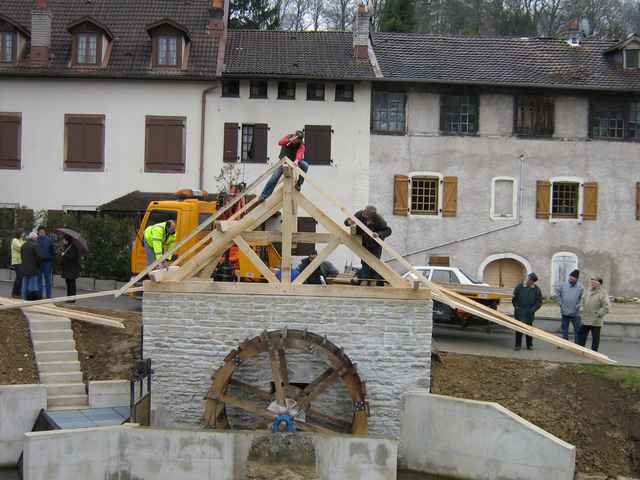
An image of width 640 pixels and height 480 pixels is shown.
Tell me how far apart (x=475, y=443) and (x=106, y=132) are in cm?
1964

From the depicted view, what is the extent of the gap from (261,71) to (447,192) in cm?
752

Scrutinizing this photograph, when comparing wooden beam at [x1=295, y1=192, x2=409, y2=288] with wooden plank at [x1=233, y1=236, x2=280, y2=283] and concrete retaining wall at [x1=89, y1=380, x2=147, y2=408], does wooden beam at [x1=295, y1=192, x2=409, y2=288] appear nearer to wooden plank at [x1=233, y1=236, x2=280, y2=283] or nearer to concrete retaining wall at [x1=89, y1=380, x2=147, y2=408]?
wooden plank at [x1=233, y1=236, x2=280, y2=283]

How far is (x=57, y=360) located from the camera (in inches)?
597

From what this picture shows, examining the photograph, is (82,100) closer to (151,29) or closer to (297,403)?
(151,29)

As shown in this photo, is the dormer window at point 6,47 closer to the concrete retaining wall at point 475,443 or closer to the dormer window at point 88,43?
the dormer window at point 88,43

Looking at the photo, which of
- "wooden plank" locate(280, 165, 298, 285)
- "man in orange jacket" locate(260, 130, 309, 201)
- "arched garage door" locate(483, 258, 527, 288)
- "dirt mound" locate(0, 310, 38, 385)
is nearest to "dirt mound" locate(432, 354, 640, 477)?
"wooden plank" locate(280, 165, 298, 285)

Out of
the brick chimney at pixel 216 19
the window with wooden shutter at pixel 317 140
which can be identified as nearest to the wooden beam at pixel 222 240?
the window with wooden shutter at pixel 317 140

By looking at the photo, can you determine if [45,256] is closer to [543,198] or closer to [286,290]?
[286,290]

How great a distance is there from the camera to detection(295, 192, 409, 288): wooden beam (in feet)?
45.3

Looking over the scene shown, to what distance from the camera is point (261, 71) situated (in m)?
28.5

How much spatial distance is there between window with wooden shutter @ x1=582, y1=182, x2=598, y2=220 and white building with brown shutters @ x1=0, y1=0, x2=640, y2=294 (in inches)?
1.4

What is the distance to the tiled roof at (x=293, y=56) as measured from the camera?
28672 millimetres

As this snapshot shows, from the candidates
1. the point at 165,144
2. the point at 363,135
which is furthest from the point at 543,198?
the point at 165,144

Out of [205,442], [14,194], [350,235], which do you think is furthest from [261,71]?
[205,442]
